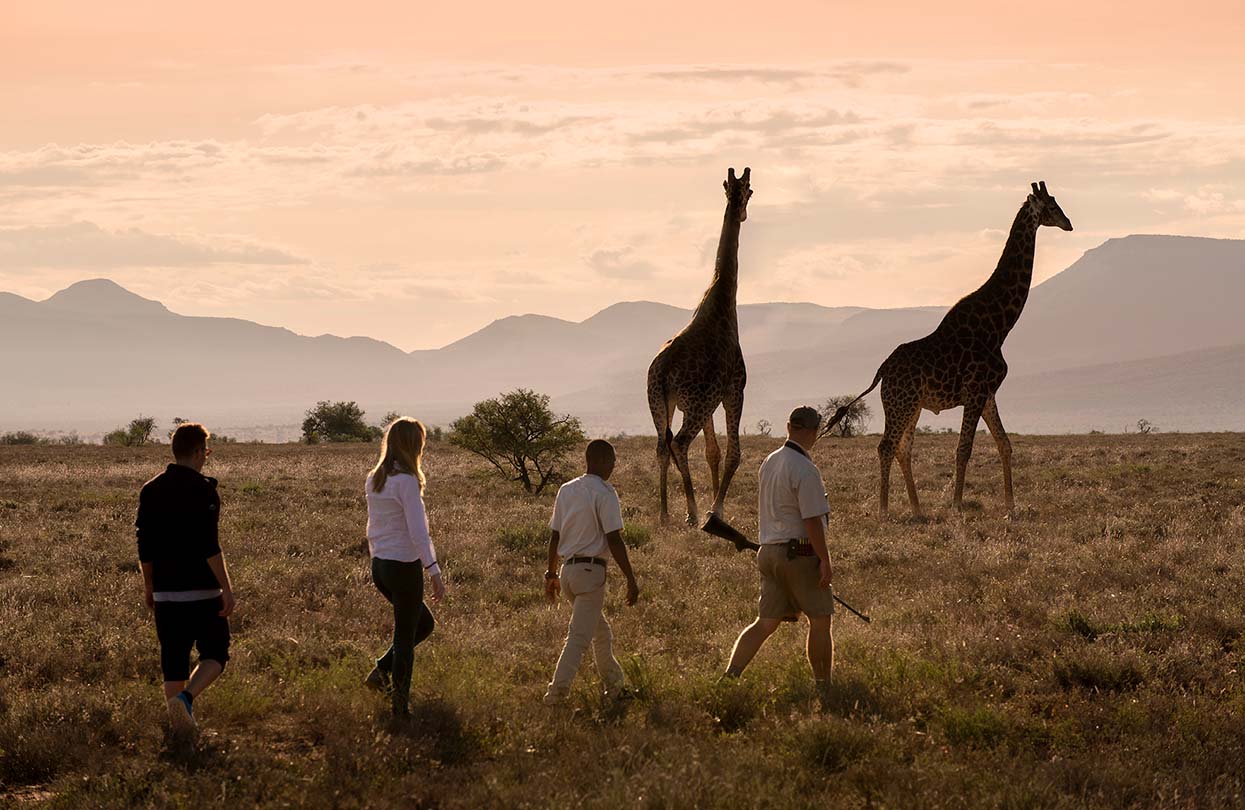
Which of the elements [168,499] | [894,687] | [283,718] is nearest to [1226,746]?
[894,687]

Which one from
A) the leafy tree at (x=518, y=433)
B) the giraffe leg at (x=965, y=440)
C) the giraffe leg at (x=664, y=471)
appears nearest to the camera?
the giraffe leg at (x=664, y=471)

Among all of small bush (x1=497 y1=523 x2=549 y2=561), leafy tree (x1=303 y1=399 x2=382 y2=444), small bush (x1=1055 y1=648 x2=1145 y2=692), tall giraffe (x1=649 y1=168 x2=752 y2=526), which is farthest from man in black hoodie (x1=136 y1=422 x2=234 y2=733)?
leafy tree (x1=303 y1=399 x2=382 y2=444)

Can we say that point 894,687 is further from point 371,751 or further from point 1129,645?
point 371,751

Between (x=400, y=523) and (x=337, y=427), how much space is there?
5197 centimetres

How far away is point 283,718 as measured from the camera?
883cm

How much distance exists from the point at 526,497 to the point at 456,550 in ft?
30.0

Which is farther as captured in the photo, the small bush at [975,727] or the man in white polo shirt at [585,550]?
the man in white polo shirt at [585,550]

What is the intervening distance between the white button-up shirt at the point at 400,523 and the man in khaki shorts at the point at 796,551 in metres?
2.51

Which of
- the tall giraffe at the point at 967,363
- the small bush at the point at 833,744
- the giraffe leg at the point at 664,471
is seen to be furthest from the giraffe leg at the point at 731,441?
the small bush at the point at 833,744

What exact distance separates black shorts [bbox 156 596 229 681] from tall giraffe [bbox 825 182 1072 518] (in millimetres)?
12954

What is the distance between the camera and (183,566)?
799 centimetres

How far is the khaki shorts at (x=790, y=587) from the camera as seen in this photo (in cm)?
884

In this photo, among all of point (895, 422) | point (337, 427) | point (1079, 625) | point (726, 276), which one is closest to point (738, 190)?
point (726, 276)

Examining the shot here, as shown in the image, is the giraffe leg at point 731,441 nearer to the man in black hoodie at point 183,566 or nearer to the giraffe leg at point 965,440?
the giraffe leg at point 965,440
